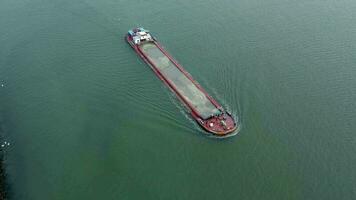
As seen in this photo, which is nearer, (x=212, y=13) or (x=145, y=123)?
(x=145, y=123)

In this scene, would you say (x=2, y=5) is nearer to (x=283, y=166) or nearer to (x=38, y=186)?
(x=38, y=186)

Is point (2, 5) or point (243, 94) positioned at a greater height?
point (2, 5)

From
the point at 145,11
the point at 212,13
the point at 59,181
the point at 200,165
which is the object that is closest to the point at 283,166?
the point at 200,165

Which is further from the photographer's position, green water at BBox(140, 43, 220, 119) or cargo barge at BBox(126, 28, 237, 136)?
green water at BBox(140, 43, 220, 119)

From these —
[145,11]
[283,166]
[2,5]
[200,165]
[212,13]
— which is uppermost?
[2,5]

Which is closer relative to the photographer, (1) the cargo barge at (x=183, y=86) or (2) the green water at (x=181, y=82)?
(1) the cargo barge at (x=183, y=86)

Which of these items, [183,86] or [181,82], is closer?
[183,86]

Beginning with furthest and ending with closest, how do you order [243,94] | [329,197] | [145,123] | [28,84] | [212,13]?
[212,13] < [28,84] < [243,94] < [145,123] < [329,197]

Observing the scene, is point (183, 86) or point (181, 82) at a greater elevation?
point (181, 82)
